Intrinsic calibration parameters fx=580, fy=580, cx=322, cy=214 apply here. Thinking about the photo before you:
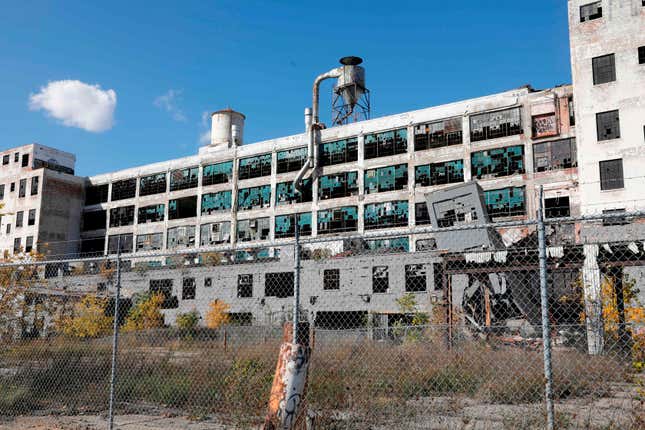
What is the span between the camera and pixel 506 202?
138 ft

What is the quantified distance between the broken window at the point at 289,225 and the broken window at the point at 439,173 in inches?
413

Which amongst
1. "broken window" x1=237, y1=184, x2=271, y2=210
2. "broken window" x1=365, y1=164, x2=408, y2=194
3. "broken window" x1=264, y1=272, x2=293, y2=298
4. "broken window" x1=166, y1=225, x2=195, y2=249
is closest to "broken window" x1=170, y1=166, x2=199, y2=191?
"broken window" x1=166, y1=225, x2=195, y2=249

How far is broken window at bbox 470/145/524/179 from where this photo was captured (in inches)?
1656

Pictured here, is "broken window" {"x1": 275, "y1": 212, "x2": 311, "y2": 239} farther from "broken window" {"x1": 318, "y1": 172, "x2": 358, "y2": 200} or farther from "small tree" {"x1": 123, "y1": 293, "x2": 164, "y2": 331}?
"small tree" {"x1": 123, "y1": 293, "x2": 164, "y2": 331}

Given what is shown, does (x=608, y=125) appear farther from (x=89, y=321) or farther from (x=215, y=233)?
(x=215, y=233)

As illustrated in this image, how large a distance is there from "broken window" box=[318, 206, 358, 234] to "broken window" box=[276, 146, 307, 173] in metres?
5.01

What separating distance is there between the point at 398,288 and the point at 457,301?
17.4ft

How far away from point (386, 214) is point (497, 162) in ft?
31.3

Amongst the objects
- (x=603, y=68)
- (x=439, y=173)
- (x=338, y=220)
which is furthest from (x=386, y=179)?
(x=603, y=68)

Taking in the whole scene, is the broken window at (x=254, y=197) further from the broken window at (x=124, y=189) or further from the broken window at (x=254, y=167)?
the broken window at (x=124, y=189)

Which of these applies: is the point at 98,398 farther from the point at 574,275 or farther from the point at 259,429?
the point at 574,275

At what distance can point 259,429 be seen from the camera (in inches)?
339

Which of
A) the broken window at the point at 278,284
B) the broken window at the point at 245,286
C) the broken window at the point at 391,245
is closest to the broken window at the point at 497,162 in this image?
the broken window at the point at 391,245

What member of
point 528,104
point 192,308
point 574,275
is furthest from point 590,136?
point 192,308
